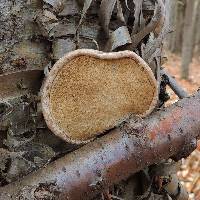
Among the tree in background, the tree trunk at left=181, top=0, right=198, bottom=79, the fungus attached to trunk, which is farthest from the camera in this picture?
the tree in background

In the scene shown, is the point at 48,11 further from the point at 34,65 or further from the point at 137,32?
the point at 137,32

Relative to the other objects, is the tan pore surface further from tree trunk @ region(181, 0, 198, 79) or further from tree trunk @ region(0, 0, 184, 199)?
tree trunk @ region(181, 0, 198, 79)

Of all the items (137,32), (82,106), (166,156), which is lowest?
(166,156)

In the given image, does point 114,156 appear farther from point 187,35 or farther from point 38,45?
point 187,35

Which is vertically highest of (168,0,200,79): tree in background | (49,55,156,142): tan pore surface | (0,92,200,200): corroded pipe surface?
(49,55,156,142): tan pore surface

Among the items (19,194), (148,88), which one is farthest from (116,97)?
(19,194)

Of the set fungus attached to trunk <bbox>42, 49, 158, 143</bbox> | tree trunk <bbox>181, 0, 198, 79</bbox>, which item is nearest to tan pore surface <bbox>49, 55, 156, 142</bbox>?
fungus attached to trunk <bbox>42, 49, 158, 143</bbox>

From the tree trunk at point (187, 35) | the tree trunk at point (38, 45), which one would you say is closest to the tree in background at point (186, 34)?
the tree trunk at point (187, 35)

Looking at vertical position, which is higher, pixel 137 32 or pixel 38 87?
pixel 137 32
